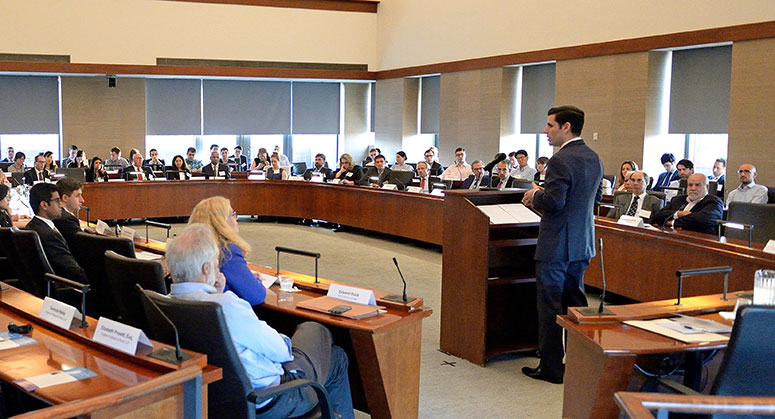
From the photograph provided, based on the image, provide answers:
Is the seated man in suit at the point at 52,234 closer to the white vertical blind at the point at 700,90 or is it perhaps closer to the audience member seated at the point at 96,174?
the audience member seated at the point at 96,174

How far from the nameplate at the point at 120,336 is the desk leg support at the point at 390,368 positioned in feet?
3.24

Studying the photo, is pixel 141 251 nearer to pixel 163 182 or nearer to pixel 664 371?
pixel 664 371

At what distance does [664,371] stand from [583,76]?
872 centimetres

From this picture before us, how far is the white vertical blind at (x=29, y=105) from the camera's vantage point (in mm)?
14211

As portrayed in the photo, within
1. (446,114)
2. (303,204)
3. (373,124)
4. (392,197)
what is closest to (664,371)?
(392,197)

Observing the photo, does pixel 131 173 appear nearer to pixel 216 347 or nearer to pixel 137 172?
pixel 137 172

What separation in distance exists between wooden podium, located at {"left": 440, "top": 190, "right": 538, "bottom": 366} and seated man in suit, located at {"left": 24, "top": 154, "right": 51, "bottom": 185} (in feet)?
24.5

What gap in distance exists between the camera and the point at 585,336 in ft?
8.60

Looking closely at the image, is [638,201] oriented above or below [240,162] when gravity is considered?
below

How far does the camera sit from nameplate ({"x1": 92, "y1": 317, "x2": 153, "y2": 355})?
2.22 meters

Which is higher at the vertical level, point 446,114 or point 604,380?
point 446,114

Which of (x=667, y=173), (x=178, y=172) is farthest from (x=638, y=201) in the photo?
(x=178, y=172)

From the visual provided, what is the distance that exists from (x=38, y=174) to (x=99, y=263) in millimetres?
7388

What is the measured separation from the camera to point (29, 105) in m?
14.4
